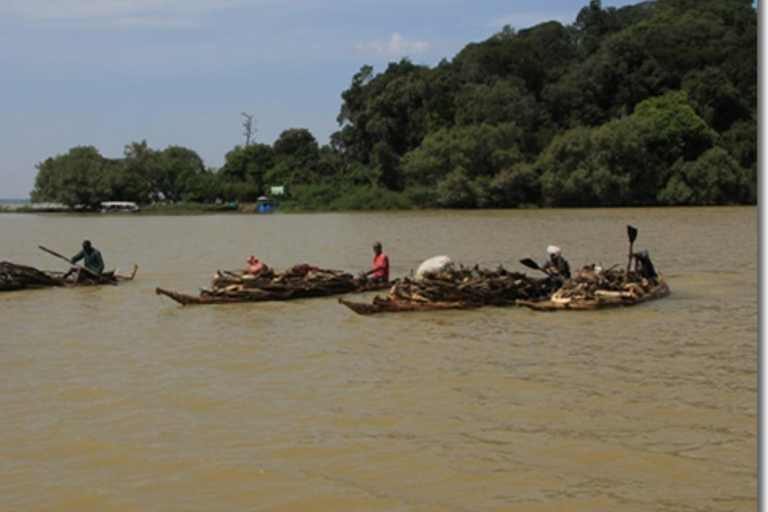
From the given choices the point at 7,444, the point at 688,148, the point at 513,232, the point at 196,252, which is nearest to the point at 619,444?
the point at 7,444

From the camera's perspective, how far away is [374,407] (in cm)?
858

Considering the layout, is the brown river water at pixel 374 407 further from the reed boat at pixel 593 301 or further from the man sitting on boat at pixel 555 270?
the man sitting on boat at pixel 555 270

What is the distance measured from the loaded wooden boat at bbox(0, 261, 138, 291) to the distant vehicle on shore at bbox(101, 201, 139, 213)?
205 feet

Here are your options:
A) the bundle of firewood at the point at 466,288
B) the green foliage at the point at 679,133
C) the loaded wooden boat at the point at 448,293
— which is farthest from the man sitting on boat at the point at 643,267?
the green foliage at the point at 679,133

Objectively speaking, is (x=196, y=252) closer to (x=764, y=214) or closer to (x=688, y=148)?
(x=764, y=214)

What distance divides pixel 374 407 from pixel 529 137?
2398 inches

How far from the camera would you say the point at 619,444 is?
7.32m

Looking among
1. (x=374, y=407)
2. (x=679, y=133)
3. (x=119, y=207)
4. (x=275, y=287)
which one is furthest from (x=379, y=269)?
(x=119, y=207)

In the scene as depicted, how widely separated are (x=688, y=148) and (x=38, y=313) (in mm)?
51784

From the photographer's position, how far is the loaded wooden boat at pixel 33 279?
17469mm

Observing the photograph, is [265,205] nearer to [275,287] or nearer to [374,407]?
[275,287]

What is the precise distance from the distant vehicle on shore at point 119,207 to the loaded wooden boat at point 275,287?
65.7 m

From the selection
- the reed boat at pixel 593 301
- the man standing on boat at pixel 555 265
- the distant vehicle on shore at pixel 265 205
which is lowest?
the reed boat at pixel 593 301

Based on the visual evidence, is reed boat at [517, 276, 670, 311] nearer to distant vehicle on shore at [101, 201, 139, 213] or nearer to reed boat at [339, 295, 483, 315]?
reed boat at [339, 295, 483, 315]
